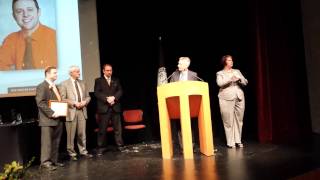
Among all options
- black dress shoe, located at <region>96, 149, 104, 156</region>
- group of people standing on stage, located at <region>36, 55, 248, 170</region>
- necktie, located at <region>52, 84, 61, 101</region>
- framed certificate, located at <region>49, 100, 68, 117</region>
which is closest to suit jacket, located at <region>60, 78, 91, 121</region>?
group of people standing on stage, located at <region>36, 55, 248, 170</region>

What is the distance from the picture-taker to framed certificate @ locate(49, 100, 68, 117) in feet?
15.7

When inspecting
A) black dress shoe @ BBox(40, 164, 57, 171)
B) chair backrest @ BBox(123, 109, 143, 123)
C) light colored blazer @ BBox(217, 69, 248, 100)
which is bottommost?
black dress shoe @ BBox(40, 164, 57, 171)

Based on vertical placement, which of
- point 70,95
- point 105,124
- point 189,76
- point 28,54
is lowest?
point 105,124

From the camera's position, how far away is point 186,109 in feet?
15.1

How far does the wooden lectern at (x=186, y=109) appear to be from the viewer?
459cm

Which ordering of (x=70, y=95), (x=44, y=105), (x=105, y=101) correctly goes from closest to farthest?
Result: (x=44, y=105)
(x=70, y=95)
(x=105, y=101)

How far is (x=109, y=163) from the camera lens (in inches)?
190

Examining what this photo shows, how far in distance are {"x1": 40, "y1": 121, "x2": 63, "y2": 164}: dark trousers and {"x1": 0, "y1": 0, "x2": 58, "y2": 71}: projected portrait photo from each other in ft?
3.92

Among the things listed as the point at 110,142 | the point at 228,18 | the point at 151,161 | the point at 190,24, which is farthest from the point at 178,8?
the point at 151,161

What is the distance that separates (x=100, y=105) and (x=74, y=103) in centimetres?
41

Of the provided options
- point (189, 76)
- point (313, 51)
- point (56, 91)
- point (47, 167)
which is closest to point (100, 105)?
point (56, 91)

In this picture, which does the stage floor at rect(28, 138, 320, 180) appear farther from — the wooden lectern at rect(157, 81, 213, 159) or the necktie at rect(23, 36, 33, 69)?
the necktie at rect(23, 36, 33, 69)

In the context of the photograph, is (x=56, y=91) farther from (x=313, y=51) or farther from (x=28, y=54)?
(x=313, y=51)

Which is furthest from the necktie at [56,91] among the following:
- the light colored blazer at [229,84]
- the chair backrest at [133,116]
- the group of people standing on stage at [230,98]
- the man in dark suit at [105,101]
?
the light colored blazer at [229,84]
